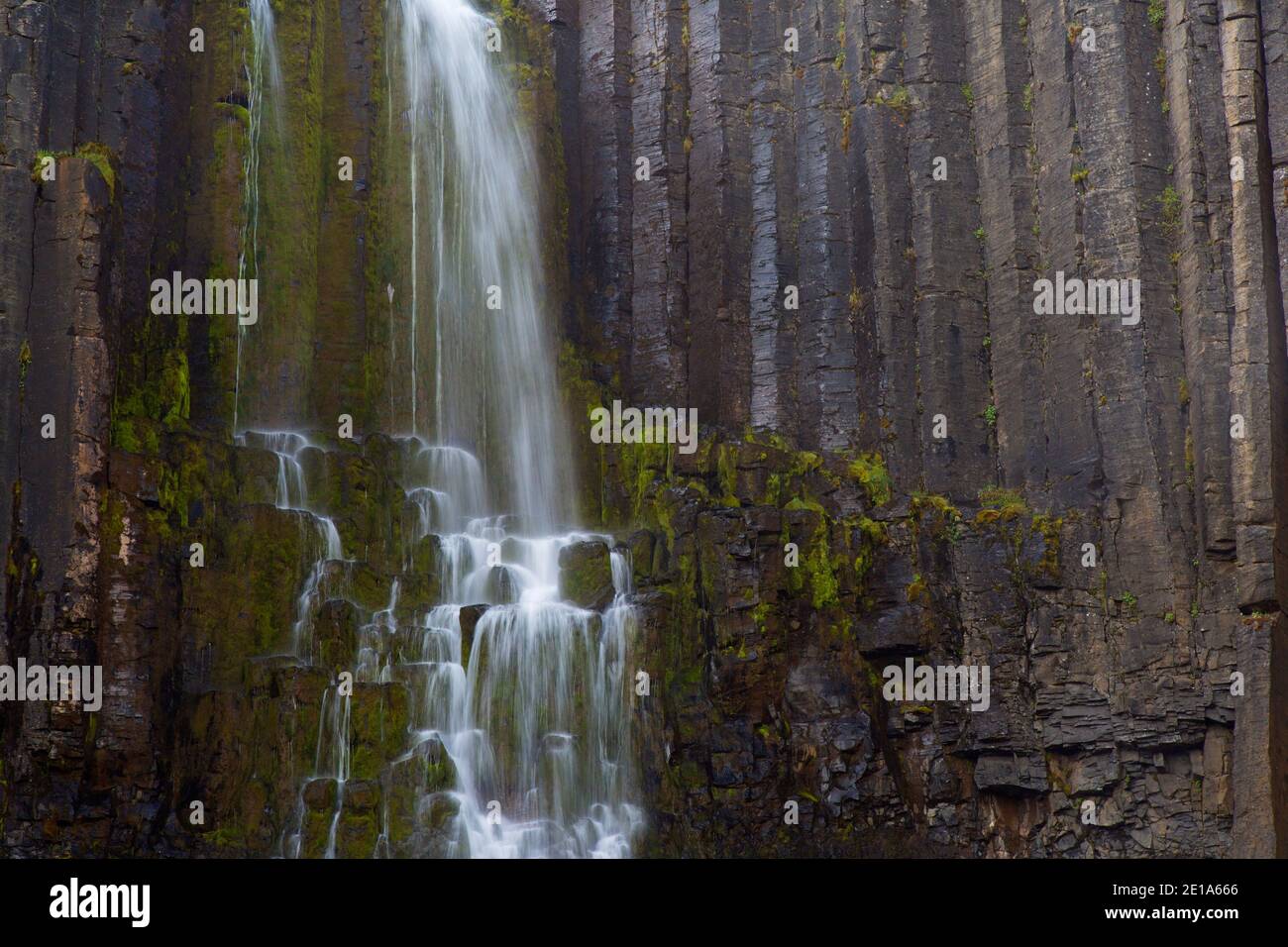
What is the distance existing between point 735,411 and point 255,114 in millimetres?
9523

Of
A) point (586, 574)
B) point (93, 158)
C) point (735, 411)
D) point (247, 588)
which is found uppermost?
point (93, 158)

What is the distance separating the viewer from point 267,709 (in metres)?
21.2

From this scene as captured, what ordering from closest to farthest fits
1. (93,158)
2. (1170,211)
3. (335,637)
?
(335,637), (93,158), (1170,211)

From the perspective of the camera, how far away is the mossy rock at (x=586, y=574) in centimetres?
2372

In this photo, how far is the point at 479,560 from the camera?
2433cm

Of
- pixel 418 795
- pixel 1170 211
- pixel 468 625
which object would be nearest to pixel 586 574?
pixel 468 625

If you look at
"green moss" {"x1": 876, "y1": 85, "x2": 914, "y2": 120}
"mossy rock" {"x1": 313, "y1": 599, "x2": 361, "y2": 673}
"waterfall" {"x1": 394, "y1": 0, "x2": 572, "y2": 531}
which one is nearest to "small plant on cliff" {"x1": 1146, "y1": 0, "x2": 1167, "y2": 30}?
"green moss" {"x1": 876, "y1": 85, "x2": 914, "y2": 120}

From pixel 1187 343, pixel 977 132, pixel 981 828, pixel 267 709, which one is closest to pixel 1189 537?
pixel 1187 343

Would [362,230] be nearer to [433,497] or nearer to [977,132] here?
[433,497]

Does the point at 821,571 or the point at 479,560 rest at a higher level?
the point at 479,560

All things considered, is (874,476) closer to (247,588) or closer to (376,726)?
(376,726)

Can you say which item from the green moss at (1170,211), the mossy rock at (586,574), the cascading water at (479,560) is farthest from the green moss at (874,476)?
the green moss at (1170,211)

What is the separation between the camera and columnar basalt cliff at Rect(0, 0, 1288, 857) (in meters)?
21.3

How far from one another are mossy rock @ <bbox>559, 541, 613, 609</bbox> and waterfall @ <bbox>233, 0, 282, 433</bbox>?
560 centimetres
